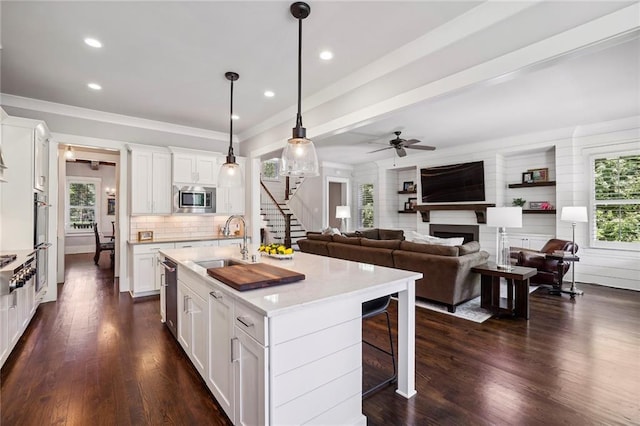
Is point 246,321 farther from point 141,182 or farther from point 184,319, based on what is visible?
point 141,182

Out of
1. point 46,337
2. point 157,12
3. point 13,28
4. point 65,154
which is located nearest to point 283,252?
point 157,12

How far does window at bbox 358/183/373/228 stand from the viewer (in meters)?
9.73

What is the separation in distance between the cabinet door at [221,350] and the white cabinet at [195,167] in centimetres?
376

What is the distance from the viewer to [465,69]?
248cm

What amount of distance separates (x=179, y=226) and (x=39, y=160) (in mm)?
2175

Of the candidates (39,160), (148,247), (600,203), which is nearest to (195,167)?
(148,247)

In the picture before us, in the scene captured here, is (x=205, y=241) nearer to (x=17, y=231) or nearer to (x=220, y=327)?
(x=17, y=231)

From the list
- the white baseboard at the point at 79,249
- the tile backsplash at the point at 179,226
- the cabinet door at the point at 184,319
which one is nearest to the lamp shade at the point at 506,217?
the cabinet door at the point at 184,319

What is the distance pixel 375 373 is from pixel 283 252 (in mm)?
1316

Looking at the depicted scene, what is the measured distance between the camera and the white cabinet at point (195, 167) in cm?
518

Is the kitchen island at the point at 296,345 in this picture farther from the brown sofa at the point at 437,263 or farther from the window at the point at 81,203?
the window at the point at 81,203

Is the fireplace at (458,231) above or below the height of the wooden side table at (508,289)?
above

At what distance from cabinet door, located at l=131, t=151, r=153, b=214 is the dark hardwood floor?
1.74 meters

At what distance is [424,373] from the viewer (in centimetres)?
248
